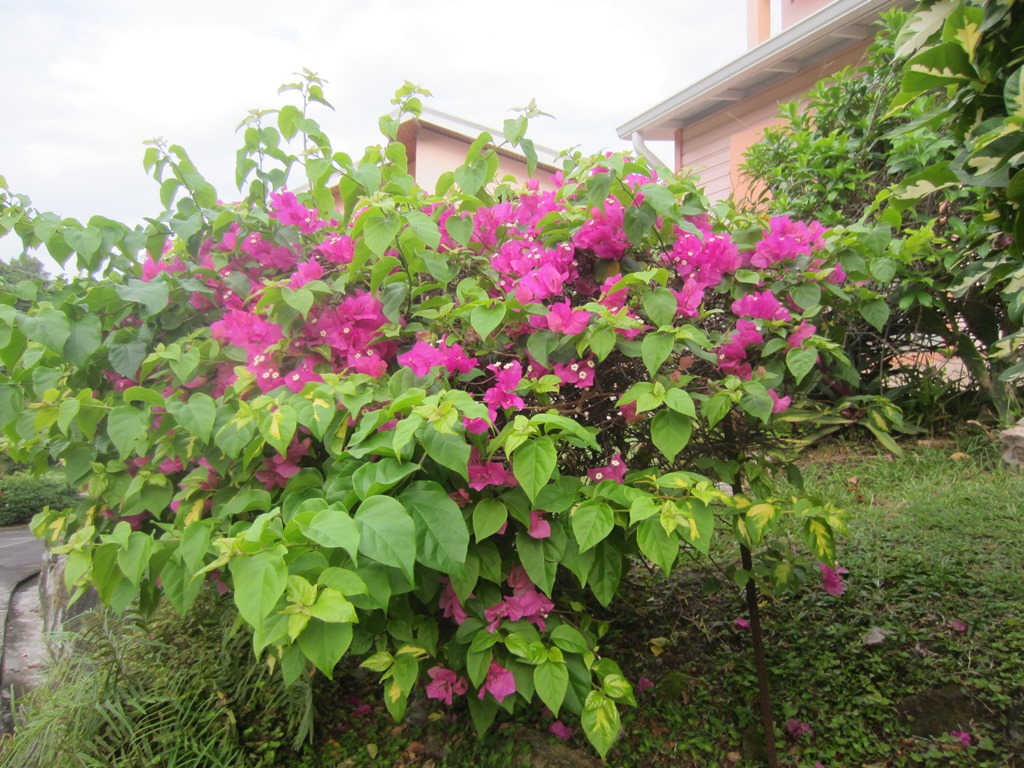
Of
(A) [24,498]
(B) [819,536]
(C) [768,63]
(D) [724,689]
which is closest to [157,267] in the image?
(B) [819,536]

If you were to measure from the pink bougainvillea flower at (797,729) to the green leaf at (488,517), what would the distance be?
3.87ft

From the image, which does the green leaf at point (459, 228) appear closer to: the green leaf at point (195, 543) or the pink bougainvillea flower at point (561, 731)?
the green leaf at point (195, 543)

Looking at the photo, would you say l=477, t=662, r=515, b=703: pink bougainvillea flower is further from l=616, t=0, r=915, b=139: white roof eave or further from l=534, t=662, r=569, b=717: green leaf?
l=616, t=0, r=915, b=139: white roof eave

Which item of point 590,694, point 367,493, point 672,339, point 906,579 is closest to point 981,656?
point 906,579

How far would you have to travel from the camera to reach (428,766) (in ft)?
6.40

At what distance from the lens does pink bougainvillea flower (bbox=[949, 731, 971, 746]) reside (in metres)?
1.76

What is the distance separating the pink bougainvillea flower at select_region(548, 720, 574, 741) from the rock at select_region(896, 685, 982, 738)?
932mm

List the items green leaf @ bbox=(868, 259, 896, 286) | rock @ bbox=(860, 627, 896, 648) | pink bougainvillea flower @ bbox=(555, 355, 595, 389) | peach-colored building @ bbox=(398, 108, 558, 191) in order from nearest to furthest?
pink bougainvillea flower @ bbox=(555, 355, 595, 389) < green leaf @ bbox=(868, 259, 896, 286) < rock @ bbox=(860, 627, 896, 648) < peach-colored building @ bbox=(398, 108, 558, 191)

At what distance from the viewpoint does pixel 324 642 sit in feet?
3.29

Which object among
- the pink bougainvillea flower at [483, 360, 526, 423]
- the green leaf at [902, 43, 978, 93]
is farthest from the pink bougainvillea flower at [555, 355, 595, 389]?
the green leaf at [902, 43, 978, 93]

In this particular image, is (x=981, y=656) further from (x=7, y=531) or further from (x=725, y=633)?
(x=7, y=531)

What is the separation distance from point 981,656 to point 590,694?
1.35 m

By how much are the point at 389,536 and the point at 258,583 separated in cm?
19

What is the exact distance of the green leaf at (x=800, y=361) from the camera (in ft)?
4.79
